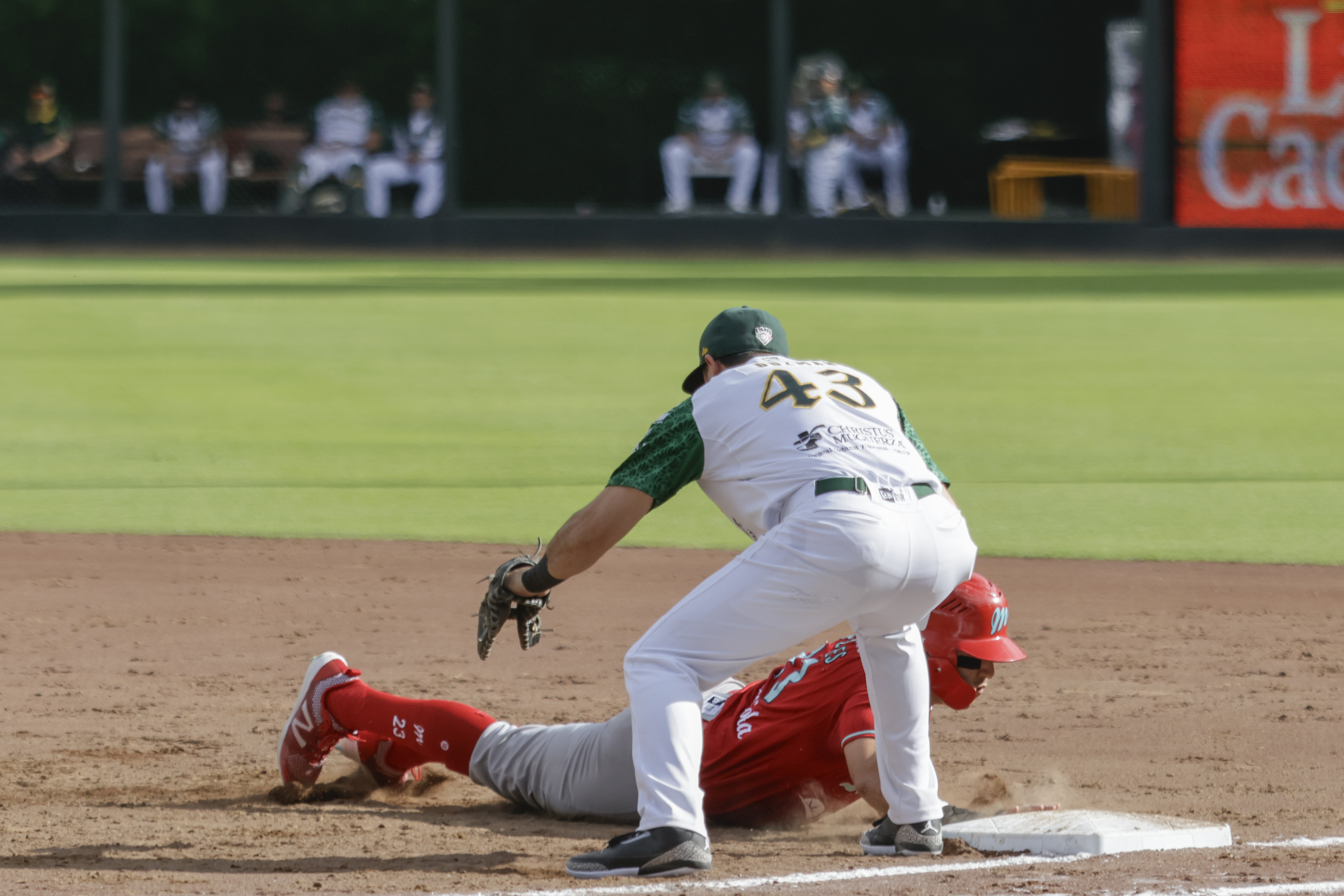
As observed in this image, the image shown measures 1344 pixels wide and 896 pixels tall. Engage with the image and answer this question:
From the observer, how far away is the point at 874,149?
81.0 feet

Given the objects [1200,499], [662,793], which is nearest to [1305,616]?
[1200,499]

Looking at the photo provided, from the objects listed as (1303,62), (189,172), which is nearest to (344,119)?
(189,172)

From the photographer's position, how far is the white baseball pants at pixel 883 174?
24562 mm

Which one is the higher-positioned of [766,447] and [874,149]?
[874,149]

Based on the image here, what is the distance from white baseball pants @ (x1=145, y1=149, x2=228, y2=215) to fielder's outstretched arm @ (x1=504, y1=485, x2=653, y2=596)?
2171 cm

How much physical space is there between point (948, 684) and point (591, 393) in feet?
29.3

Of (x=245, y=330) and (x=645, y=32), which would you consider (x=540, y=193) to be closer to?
(x=645, y=32)

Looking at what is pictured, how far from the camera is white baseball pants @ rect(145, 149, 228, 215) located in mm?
24688

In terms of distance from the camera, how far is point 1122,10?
80.8ft

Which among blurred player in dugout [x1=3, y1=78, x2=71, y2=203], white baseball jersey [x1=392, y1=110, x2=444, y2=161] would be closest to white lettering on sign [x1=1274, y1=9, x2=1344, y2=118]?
white baseball jersey [x1=392, y1=110, x2=444, y2=161]

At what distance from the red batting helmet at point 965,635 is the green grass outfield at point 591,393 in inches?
156

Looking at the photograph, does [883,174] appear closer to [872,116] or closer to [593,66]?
[872,116]

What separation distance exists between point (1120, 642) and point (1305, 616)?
91 centimetres

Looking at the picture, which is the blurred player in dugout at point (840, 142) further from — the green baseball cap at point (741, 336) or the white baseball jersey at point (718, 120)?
the green baseball cap at point (741, 336)
